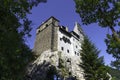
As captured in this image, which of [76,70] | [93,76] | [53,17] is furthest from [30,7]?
[53,17]

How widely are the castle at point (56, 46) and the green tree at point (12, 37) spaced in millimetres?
33727

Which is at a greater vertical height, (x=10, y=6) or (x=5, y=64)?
(x=10, y=6)

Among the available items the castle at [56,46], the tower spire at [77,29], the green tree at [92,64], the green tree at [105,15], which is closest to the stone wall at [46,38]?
the castle at [56,46]

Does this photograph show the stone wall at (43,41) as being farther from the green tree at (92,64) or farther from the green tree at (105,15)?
the green tree at (105,15)

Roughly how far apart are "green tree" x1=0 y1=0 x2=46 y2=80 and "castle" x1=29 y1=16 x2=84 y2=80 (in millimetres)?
33727

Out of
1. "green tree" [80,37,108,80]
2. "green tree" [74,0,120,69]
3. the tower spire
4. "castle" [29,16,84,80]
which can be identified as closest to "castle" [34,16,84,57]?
"castle" [29,16,84,80]

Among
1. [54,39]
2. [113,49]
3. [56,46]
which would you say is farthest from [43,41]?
[113,49]

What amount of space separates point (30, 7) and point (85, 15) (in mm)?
5449

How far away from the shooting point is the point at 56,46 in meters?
56.9

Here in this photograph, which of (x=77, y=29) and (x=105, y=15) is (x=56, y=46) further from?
(x=105, y=15)

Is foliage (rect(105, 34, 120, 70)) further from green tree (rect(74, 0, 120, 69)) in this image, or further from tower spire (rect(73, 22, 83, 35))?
tower spire (rect(73, 22, 83, 35))

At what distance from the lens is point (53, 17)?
204 ft

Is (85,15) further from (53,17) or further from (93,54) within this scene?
(53,17)

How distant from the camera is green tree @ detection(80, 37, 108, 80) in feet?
95.2
